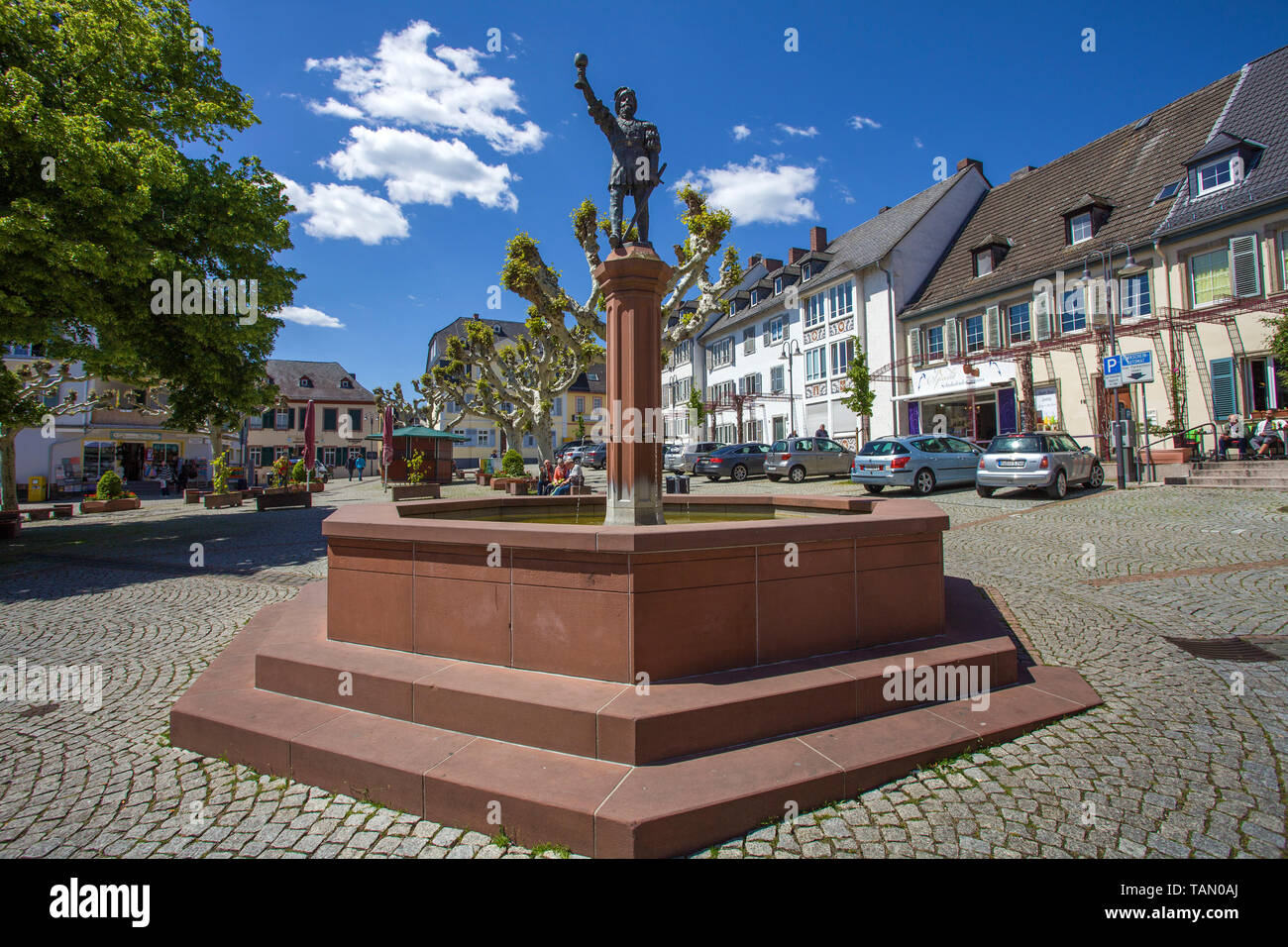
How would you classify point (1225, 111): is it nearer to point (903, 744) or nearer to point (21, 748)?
point (903, 744)

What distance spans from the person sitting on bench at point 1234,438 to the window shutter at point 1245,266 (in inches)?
162

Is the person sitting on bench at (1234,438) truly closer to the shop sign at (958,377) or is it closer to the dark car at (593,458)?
the shop sign at (958,377)

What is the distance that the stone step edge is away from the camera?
3.30 metres

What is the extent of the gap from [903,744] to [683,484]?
9.43 metres

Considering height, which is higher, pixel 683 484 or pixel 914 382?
pixel 914 382

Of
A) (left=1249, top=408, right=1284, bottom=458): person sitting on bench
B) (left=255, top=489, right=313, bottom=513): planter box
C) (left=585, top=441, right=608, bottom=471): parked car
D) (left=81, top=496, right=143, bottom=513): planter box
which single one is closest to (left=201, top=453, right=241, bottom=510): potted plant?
(left=81, top=496, right=143, bottom=513): planter box

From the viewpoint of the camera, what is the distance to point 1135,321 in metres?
21.8

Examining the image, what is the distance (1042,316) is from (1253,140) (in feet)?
26.1

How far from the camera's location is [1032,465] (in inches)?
614

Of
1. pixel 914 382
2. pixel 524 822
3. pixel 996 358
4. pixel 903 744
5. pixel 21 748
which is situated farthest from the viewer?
pixel 914 382

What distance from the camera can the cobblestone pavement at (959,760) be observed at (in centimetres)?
295

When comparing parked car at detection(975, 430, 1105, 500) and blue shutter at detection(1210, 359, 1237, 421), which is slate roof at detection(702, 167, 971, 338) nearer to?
blue shutter at detection(1210, 359, 1237, 421)

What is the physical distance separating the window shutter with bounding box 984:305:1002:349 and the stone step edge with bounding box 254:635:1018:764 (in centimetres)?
2781
